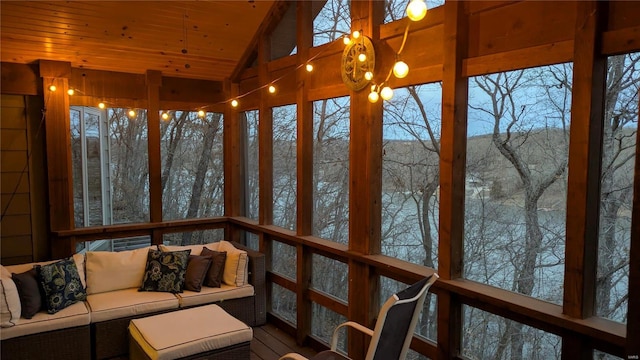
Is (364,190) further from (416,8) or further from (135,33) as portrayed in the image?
(135,33)

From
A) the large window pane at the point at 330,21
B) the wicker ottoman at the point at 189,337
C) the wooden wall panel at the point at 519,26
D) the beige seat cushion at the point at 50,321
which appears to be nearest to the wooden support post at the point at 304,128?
the large window pane at the point at 330,21

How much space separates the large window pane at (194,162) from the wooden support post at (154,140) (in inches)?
19.6

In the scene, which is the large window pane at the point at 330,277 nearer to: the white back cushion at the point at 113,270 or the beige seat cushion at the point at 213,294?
the beige seat cushion at the point at 213,294

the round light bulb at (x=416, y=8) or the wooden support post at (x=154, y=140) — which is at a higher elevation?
the round light bulb at (x=416, y=8)

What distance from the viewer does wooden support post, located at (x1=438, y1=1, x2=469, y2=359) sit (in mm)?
2709

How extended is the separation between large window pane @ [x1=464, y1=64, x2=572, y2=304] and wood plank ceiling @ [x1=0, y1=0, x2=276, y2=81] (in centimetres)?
271

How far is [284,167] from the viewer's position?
4.91 metres

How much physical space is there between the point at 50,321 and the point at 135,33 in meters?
2.76

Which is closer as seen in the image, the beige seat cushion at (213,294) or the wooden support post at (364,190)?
the wooden support post at (364,190)

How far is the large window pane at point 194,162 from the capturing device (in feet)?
18.5

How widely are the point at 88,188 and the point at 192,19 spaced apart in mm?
Answer: 2309

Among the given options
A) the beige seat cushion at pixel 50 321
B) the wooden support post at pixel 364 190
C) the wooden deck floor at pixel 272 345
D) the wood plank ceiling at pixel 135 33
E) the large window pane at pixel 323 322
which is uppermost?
the wood plank ceiling at pixel 135 33

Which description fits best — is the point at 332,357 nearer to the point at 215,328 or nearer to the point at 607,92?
the point at 215,328

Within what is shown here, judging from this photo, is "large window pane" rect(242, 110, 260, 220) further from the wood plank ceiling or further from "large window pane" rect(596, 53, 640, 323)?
"large window pane" rect(596, 53, 640, 323)
